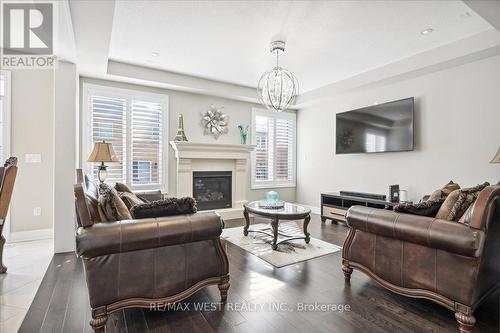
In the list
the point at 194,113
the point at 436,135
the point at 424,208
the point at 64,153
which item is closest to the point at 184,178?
the point at 194,113

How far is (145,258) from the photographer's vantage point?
188 centimetres

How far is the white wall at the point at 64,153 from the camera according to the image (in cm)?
334

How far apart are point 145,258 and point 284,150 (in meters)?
5.04

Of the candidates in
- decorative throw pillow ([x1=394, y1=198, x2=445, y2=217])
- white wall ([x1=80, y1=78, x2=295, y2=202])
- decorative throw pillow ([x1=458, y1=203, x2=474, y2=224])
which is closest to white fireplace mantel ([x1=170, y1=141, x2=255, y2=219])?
white wall ([x1=80, y1=78, x2=295, y2=202])

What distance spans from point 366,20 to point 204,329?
3429mm

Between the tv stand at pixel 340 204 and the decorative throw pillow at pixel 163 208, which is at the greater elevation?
the decorative throw pillow at pixel 163 208

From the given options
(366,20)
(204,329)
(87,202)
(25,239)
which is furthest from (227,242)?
(366,20)

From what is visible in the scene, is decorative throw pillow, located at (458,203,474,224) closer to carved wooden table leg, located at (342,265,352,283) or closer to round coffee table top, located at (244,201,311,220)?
carved wooden table leg, located at (342,265,352,283)

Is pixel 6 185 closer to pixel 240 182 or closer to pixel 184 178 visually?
pixel 184 178

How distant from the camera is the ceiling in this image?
2709 millimetres

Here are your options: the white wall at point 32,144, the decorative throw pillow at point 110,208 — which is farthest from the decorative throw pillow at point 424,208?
the white wall at point 32,144

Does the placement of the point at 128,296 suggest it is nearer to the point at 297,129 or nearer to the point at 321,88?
the point at 321,88

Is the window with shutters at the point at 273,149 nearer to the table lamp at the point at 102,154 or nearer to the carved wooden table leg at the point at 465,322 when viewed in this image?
the table lamp at the point at 102,154

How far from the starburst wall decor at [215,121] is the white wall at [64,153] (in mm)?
2376
